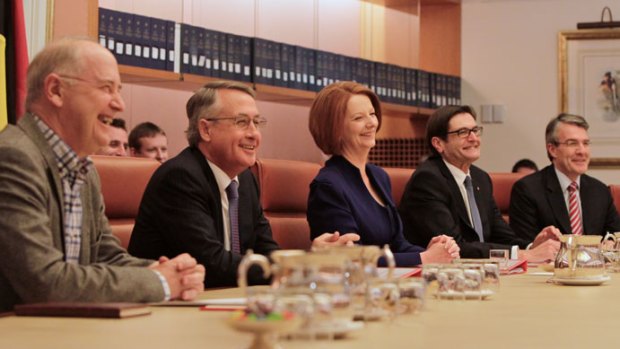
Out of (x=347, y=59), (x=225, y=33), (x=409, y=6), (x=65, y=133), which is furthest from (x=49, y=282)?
(x=409, y=6)

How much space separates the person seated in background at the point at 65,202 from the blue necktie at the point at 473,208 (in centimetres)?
249

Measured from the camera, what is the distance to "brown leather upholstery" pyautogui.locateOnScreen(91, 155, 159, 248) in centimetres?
362

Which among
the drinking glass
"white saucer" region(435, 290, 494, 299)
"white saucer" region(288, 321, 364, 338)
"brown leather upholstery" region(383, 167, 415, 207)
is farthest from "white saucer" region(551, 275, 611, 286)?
"brown leather upholstery" region(383, 167, 415, 207)

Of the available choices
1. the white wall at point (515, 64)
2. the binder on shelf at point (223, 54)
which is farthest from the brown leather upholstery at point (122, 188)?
the white wall at point (515, 64)

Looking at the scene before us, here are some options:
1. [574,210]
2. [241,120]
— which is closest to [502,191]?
[574,210]

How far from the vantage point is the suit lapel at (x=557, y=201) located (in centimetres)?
544

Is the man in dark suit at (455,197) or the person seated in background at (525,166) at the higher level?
the person seated in background at (525,166)

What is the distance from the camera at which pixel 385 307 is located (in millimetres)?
1740

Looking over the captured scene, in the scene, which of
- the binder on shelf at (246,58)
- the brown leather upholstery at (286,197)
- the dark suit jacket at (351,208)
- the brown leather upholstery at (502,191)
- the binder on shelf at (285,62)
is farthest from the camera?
the binder on shelf at (285,62)

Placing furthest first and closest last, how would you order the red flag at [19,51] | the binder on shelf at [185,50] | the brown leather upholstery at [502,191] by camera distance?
the brown leather upholstery at [502,191] < the binder on shelf at [185,50] < the red flag at [19,51]

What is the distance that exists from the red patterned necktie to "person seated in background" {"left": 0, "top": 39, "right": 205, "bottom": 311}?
3329mm

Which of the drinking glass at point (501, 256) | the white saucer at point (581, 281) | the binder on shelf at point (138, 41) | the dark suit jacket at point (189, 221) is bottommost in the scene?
the white saucer at point (581, 281)

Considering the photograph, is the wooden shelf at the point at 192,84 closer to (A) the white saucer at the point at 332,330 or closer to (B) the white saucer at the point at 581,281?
(B) the white saucer at the point at 581,281

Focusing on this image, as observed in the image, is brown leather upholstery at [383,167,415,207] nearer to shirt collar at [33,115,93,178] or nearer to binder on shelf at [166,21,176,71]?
binder on shelf at [166,21,176,71]
